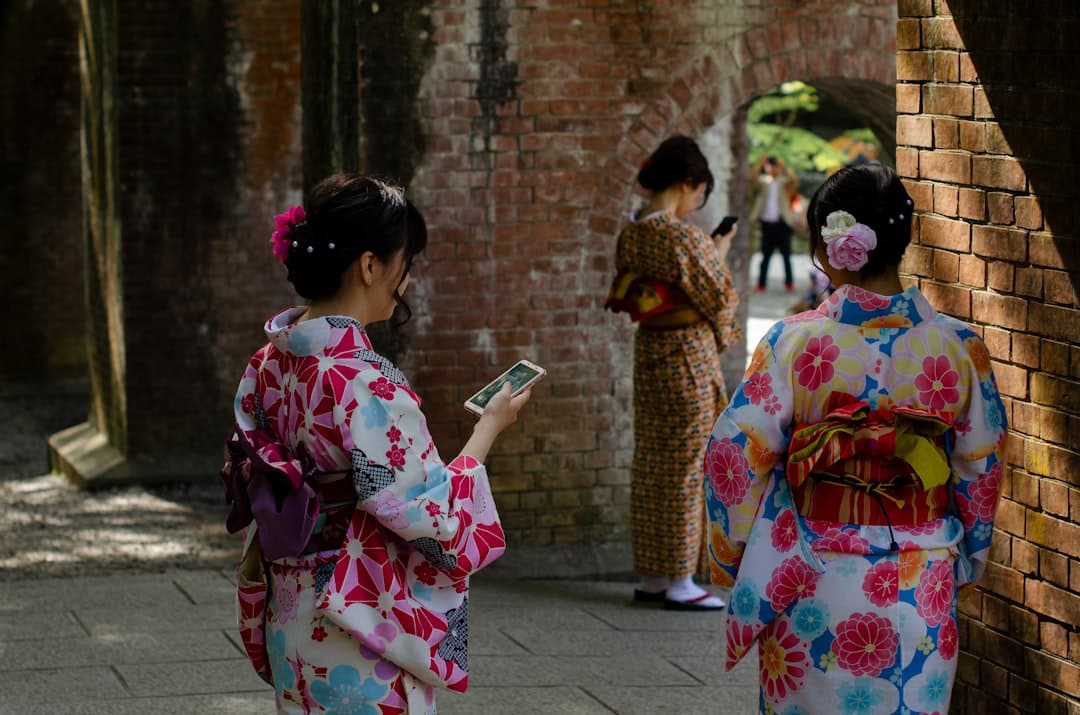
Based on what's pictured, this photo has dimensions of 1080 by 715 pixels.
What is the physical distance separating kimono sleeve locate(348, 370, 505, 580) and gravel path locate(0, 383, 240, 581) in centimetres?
491

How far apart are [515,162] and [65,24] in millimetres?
7967

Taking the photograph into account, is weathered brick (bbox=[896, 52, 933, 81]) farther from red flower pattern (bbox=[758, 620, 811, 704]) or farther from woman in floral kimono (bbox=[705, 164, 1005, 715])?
red flower pattern (bbox=[758, 620, 811, 704])

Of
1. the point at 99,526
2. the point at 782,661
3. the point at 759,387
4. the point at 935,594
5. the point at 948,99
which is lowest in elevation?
the point at 99,526

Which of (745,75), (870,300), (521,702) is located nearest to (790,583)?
(870,300)

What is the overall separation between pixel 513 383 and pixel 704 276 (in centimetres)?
339

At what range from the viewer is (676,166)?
23.4 feet

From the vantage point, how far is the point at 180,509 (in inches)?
395

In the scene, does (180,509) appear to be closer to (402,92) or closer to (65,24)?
(402,92)

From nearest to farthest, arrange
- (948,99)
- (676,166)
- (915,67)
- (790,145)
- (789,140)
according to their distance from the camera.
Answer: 1. (948,99)
2. (915,67)
3. (676,166)
4. (790,145)
5. (789,140)

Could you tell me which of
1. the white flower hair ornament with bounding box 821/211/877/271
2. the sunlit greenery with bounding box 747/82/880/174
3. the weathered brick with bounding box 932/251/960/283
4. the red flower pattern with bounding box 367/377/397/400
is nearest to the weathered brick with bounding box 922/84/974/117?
the weathered brick with bounding box 932/251/960/283

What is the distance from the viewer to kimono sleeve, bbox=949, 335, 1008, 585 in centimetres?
387

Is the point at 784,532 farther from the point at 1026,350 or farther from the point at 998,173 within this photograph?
the point at 998,173

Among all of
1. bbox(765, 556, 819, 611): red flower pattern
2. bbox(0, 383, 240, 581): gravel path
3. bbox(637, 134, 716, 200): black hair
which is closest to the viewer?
bbox(765, 556, 819, 611): red flower pattern

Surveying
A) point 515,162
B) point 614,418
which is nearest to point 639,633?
point 614,418
